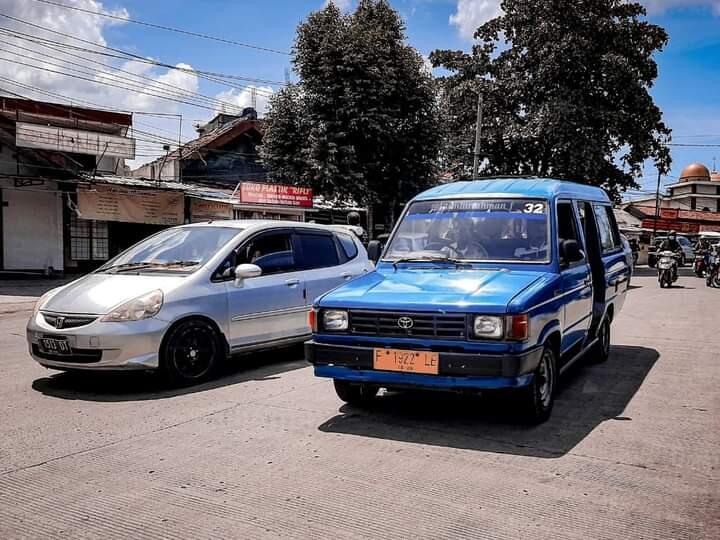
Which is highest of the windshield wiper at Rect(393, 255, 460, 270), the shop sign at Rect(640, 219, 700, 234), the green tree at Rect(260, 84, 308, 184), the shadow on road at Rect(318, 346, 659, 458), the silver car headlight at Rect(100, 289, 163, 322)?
the green tree at Rect(260, 84, 308, 184)

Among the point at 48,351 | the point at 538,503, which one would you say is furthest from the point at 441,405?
the point at 48,351

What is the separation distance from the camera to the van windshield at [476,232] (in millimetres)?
6059

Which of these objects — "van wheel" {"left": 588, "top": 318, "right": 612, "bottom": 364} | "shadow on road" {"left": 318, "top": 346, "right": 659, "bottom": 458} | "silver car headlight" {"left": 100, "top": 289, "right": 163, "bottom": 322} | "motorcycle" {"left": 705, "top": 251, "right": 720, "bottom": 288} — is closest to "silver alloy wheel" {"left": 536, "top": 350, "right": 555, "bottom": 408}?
"shadow on road" {"left": 318, "top": 346, "right": 659, "bottom": 458}

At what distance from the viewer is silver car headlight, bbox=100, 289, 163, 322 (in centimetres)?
639

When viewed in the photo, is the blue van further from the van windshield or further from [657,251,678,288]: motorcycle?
[657,251,678,288]: motorcycle

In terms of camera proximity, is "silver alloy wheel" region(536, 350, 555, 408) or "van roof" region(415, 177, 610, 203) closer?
"silver alloy wheel" region(536, 350, 555, 408)

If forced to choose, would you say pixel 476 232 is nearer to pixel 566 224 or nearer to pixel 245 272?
pixel 566 224

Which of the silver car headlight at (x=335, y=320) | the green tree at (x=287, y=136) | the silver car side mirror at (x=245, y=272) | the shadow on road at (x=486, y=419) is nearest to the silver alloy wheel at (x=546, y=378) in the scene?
the shadow on road at (x=486, y=419)

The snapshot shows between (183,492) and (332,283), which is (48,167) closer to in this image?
(332,283)

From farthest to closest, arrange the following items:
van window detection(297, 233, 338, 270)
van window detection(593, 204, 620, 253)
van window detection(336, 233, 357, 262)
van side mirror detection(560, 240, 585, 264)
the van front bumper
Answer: van window detection(336, 233, 357, 262) → van window detection(297, 233, 338, 270) → van window detection(593, 204, 620, 253) → van side mirror detection(560, 240, 585, 264) → the van front bumper

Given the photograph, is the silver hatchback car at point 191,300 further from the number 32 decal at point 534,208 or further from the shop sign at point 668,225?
the shop sign at point 668,225

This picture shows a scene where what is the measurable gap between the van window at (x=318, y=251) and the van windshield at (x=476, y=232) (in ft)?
6.48

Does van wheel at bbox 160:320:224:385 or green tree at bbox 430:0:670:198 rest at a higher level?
green tree at bbox 430:0:670:198

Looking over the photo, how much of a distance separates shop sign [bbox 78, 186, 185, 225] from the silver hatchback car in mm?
13658
